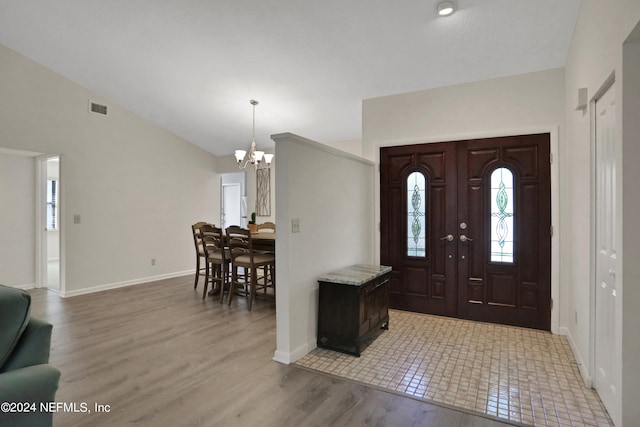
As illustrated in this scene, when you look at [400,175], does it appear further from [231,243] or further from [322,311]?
[231,243]

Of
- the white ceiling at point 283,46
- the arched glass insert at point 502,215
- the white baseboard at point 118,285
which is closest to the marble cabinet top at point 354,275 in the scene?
the arched glass insert at point 502,215

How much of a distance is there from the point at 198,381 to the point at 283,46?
3181 millimetres

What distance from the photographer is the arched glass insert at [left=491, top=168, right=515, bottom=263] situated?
11.7 ft

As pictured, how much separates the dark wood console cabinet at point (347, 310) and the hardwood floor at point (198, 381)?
1.52 ft

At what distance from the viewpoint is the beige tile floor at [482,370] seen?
81.9 inches

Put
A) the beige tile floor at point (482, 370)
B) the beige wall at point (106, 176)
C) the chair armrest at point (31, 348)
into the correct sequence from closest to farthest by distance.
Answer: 1. the chair armrest at point (31, 348)
2. the beige tile floor at point (482, 370)
3. the beige wall at point (106, 176)

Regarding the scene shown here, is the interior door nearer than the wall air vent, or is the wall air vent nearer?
the interior door

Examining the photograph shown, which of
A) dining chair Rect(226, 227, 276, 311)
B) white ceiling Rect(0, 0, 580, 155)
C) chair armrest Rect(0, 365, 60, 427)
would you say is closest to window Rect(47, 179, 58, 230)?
white ceiling Rect(0, 0, 580, 155)

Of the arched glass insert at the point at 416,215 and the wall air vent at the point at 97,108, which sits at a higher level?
the wall air vent at the point at 97,108

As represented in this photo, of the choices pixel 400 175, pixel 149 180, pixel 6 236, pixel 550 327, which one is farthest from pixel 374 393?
pixel 6 236

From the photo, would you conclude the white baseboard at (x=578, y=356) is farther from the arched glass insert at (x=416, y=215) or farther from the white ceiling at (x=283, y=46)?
the white ceiling at (x=283, y=46)

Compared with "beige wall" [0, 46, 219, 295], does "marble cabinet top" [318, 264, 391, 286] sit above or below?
below

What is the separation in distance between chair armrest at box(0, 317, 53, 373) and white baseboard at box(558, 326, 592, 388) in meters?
3.22

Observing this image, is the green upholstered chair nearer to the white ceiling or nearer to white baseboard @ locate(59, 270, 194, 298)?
the white ceiling
